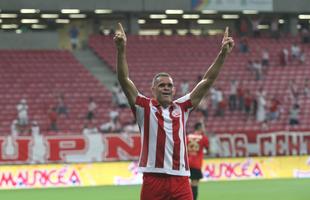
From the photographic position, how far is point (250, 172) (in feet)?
81.0

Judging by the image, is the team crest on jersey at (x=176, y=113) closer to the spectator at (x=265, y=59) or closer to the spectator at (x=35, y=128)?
the spectator at (x=35, y=128)

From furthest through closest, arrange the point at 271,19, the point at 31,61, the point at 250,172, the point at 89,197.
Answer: the point at 271,19 < the point at 31,61 < the point at 250,172 < the point at 89,197

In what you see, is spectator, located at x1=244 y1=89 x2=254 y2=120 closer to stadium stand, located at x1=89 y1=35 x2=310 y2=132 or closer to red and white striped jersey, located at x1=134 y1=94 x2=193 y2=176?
stadium stand, located at x1=89 y1=35 x2=310 y2=132

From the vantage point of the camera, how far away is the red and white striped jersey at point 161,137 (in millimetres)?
7438

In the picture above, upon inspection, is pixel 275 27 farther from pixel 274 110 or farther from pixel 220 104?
pixel 220 104

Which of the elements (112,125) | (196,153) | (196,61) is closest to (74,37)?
(196,61)

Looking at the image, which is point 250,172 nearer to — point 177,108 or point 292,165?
point 292,165

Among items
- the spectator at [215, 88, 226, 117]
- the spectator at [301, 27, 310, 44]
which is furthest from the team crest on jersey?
the spectator at [301, 27, 310, 44]

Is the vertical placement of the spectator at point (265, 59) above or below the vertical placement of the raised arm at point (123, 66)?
below

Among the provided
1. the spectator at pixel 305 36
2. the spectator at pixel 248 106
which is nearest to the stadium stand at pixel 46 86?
the spectator at pixel 248 106

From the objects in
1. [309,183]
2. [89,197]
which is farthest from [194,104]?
[309,183]

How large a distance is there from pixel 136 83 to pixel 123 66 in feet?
92.1

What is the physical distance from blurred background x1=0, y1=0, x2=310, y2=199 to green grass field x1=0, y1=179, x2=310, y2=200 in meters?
0.98

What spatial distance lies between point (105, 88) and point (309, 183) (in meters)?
14.1
